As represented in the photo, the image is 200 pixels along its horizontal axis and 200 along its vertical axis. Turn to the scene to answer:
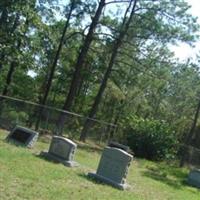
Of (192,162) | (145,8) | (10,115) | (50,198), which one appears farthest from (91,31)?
(50,198)

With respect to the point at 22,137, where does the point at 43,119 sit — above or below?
above

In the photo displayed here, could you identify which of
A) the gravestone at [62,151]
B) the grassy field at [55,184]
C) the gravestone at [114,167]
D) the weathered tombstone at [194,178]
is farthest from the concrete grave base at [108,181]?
the weathered tombstone at [194,178]

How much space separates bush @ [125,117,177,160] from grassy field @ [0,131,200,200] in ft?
36.5

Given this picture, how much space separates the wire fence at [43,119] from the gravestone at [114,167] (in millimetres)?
9687

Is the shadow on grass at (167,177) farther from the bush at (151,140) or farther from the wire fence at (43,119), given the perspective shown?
the wire fence at (43,119)

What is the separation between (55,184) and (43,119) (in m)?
16.1

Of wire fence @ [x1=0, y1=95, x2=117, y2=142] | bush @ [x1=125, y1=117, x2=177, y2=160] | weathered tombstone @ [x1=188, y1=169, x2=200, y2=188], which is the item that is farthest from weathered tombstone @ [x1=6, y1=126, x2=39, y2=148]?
bush @ [x1=125, y1=117, x2=177, y2=160]

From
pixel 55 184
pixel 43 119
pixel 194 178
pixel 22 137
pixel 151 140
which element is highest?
pixel 151 140

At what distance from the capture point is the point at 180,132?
54.8m

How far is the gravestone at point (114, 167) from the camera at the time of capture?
612 inches

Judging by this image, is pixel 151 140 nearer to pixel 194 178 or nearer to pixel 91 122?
pixel 91 122

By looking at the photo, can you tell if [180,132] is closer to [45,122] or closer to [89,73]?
[89,73]

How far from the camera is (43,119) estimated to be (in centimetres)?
2864

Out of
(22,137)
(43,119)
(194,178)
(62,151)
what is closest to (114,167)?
(62,151)
